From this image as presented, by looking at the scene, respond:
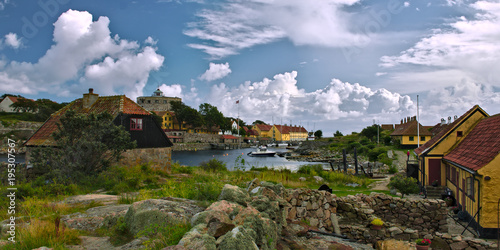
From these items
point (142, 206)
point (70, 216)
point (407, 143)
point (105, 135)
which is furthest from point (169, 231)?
point (407, 143)

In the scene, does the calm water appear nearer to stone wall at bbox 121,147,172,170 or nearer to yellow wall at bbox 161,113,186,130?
stone wall at bbox 121,147,172,170

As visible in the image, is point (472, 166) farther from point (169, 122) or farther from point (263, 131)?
point (263, 131)

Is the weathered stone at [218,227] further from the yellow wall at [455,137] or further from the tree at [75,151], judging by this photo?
the yellow wall at [455,137]

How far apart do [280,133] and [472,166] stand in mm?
146407

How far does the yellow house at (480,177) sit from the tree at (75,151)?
16.9m

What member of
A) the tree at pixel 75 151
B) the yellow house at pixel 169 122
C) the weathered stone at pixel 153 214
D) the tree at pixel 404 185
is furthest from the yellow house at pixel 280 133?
the weathered stone at pixel 153 214

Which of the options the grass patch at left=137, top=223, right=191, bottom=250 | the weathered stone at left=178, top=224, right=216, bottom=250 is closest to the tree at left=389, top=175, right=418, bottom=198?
the grass patch at left=137, top=223, right=191, bottom=250

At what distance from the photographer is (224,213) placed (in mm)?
5168

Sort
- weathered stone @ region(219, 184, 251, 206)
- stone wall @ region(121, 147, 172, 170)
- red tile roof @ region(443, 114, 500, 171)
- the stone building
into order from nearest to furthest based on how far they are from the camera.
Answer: weathered stone @ region(219, 184, 251, 206) < red tile roof @ region(443, 114, 500, 171) < stone wall @ region(121, 147, 172, 170) < the stone building

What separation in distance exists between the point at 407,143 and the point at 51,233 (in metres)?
56.6

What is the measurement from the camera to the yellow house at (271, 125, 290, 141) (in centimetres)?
16000

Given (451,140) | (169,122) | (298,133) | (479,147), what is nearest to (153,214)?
(479,147)

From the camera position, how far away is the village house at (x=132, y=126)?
69.6 ft

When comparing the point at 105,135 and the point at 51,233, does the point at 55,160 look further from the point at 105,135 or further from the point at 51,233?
the point at 51,233
